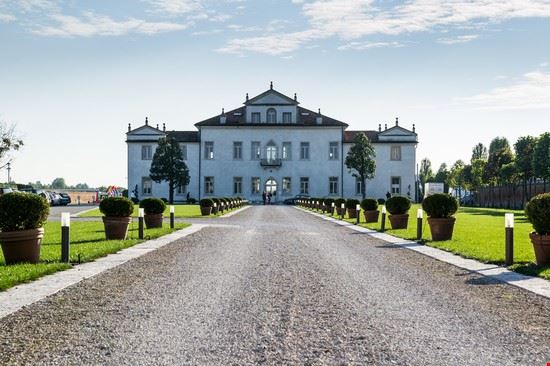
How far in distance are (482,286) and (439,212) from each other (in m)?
10.2

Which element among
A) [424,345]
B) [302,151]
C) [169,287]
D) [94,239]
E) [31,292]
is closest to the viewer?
[424,345]

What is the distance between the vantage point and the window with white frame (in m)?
83.1

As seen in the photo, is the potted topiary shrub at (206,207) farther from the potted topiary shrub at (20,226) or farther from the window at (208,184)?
the window at (208,184)

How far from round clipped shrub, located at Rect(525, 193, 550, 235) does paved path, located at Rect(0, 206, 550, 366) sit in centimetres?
200

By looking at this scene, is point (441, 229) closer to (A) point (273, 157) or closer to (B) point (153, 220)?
(B) point (153, 220)

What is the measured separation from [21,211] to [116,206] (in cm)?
676

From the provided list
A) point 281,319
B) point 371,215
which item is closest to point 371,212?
point 371,215

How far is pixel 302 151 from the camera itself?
83312mm

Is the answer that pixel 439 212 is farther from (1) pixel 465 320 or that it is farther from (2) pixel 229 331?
(2) pixel 229 331

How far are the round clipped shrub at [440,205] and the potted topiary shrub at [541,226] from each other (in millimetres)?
7093

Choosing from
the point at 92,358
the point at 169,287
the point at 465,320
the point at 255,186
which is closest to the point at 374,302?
the point at 465,320

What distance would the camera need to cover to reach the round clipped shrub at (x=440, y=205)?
2014cm

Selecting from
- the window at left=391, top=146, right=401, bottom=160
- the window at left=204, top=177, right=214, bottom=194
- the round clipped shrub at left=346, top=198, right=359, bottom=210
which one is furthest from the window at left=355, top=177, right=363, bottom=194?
the round clipped shrub at left=346, top=198, right=359, bottom=210

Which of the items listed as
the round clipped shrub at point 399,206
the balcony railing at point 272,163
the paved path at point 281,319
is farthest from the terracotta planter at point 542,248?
the balcony railing at point 272,163
